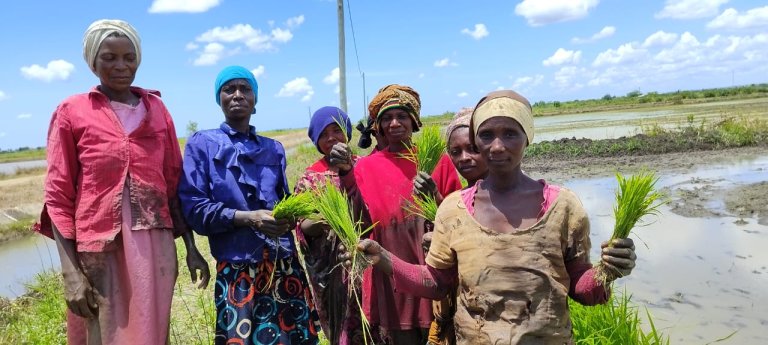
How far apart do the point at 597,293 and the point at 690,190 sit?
9.46 m

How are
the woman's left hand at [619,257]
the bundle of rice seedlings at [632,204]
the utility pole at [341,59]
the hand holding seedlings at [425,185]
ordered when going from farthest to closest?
the utility pole at [341,59] < the hand holding seedlings at [425,185] < the bundle of rice seedlings at [632,204] < the woman's left hand at [619,257]

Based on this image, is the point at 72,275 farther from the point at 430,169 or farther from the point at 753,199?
the point at 753,199

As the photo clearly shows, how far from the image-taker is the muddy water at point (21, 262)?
8.27 m

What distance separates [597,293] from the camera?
1748 millimetres

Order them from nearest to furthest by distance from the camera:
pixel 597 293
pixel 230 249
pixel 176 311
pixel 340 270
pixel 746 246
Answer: pixel 597 293, pixel 230 249, pixel 340 270, pixel 176 311, pixel 746 246

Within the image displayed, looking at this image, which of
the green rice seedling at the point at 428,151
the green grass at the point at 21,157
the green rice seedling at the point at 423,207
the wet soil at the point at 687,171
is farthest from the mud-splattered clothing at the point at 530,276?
the green grass at the point at 21,157

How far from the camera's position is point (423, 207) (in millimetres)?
2473

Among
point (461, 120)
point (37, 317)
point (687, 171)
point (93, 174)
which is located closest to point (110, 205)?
point (93, 174)

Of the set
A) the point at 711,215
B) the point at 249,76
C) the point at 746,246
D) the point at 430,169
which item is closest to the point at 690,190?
the point at 711,215

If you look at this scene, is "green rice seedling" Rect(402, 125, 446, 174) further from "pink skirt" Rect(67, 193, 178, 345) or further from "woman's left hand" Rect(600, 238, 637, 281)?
"pink skirt" Rect(67, 193, 178, 345)

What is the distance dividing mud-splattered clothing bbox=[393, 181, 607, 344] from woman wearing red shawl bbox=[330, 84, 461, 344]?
80 cm

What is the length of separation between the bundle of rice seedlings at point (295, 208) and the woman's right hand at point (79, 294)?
32.7 inches

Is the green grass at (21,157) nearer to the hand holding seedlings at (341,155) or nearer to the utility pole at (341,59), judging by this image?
the utility pole at (341,59)

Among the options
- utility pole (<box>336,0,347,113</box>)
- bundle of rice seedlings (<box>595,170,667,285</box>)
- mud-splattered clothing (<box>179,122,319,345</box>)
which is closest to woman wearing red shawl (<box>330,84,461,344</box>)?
mud-splattered clothing (<box>179,122,319,345</box>)
